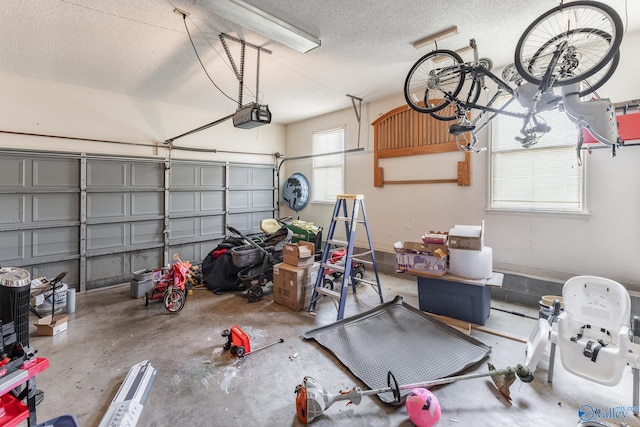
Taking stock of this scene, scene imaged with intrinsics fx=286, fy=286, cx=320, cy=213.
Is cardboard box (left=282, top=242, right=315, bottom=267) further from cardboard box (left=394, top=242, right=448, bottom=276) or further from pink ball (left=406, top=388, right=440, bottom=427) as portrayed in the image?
pink ball (left=406, top=388, right=440, bottom=427)

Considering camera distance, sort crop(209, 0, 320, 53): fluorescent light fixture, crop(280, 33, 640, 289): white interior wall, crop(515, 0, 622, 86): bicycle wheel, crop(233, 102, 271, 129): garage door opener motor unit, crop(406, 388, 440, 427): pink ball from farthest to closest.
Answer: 1. crop(233, 102, 271, 129): garage door opener motor unit
2. crop(280, 33, 640, 289): white interior wall
3. crop(209, 0, 320, 53): fluorescent light fixture
4. crop(515, 0, 622, 86): bicycle wheel
5. crop(406, 388, 440, 427): pink ball

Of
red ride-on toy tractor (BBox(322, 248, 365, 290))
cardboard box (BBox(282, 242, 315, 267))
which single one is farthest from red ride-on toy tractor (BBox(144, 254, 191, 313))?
red ride-on toy tractor (BBox(322, 248, 365, 290))

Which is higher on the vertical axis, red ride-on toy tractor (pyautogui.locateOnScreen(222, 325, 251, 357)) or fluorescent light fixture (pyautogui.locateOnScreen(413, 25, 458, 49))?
fluorescent light fixture (pyautogui.locateOnScreen(413, 25, 458, 49))

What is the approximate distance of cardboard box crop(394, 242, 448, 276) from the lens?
3166mm

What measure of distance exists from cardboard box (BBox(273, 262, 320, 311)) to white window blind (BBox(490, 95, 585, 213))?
2.75 m

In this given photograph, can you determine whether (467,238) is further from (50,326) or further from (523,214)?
(50,326)

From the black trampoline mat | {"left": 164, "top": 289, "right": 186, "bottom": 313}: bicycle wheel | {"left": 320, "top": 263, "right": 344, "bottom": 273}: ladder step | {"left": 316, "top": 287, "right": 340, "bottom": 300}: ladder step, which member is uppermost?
{"left": 320, "top": 263, "right": 344, "bottom": 273}: ladder step

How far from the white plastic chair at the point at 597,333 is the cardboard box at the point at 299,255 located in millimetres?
2470

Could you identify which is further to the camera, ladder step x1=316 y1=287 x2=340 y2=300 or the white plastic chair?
ladder step x1=316 y1=287 x2=340 y2=300

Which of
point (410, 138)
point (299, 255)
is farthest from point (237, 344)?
point (410, 138)

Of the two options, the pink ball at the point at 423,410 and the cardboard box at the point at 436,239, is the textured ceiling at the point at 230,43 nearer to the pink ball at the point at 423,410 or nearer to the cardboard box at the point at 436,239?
the cardboard box at the point at 436,239

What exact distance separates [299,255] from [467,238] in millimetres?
1925

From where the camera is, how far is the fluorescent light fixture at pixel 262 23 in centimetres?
242

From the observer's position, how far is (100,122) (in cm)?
454
